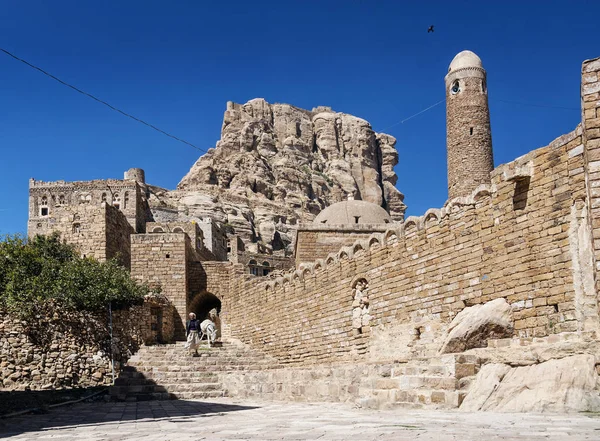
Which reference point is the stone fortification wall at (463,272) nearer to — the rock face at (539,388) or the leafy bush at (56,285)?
the rock face at (539,388)

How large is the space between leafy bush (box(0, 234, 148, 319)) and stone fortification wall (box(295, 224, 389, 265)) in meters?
5.60

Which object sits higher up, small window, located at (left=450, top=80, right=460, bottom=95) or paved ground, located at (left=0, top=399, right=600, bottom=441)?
small window, located at (left=450, top=80, right=460, bottom=95)

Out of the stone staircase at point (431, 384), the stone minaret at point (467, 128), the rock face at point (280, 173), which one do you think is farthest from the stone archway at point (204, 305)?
the rock face at point (280, 173)

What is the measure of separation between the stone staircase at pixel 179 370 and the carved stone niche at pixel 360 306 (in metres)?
3.27

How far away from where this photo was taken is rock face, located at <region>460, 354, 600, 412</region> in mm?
7203

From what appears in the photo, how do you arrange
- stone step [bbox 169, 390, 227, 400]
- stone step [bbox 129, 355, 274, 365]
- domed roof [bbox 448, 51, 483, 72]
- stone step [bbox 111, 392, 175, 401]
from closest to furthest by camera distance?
stone step [bbox 169, 390, 227, 400] → stone step [bbox 111, 392, 175, 401] → stone step [bbox 129, 355, 274, 365] → domed roof [bbox 448, 51, 483, 72]

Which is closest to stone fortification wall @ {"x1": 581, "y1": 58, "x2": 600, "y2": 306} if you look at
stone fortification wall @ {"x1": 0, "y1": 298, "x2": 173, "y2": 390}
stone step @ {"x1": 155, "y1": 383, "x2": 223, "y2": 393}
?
stone step @ {"x1": 155, "y1": 383, "x2": 223, "y2": 393}

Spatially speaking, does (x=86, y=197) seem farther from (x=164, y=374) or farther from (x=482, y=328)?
(x=482, y=328)

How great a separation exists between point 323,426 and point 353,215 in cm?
2124

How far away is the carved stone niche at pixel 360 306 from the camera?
15827 mm

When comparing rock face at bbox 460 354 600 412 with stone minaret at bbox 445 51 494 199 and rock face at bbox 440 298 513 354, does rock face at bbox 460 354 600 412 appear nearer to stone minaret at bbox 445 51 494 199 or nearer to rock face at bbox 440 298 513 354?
rock face at bbox 440 298 513 354

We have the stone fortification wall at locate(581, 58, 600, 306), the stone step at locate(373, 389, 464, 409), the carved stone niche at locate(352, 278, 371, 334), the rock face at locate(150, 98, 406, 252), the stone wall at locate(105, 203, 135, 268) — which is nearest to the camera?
the stone step at locate(373, 389, 464, 409)

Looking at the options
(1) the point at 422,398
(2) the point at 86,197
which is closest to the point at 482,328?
(1) the point at 422,398

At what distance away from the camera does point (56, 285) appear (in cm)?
2058
